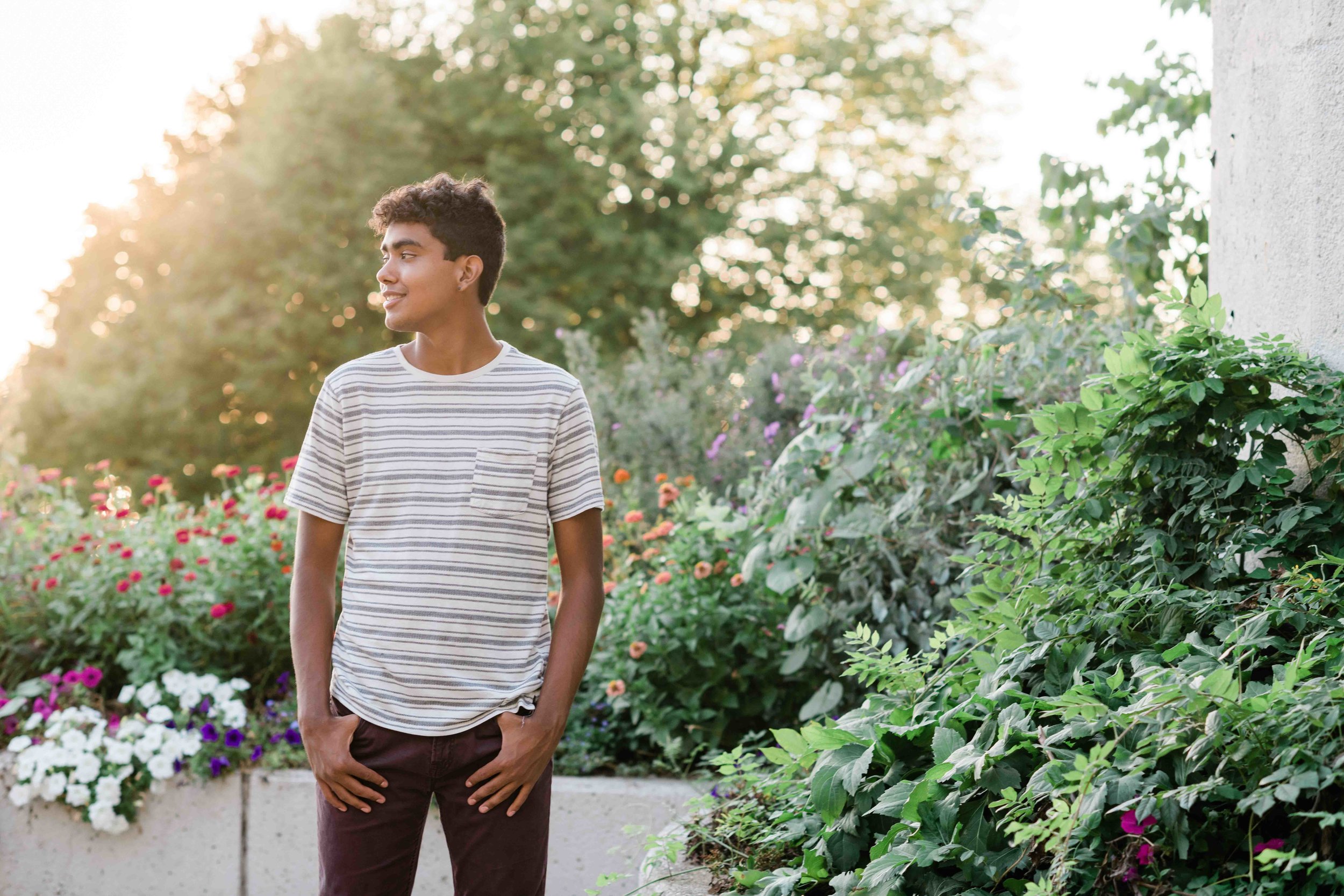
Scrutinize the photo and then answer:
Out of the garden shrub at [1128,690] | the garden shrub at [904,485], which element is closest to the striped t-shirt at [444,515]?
the garden shrub at [1128,690]

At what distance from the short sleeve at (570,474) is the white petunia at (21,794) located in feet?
8.31

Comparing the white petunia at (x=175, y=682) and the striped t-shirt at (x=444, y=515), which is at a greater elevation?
the striped t-shirt at (x=444, y=515)

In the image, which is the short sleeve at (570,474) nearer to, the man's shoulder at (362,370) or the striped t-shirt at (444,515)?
the striped t-shirt at (444,515)

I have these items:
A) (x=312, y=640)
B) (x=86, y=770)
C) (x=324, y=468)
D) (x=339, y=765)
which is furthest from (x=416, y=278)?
(x=86, y=770)

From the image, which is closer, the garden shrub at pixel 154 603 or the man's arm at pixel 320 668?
the man's arm at pixel 320 668

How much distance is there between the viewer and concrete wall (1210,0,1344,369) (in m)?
2.21

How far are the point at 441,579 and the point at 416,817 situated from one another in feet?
1.49

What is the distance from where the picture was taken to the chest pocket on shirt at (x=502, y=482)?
2.04 meters

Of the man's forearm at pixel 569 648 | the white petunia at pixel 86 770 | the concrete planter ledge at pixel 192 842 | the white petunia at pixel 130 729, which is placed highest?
the man's forearm at pixel 569 648

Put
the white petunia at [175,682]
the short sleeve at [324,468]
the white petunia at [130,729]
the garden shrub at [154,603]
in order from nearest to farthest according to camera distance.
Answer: the short sleeve at [324,468] < the white petunia at [130,729] < the white petunia at [175,682] < the garden shrub at [154,603]

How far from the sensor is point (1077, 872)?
5.02 ft

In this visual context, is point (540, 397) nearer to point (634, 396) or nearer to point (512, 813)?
point (512, 813)

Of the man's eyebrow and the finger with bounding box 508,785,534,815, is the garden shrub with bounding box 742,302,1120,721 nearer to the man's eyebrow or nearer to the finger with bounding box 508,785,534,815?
the finger with bounding box 508,785,534,815

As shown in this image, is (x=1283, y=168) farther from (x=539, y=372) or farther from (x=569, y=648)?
(x=569, y=648)
